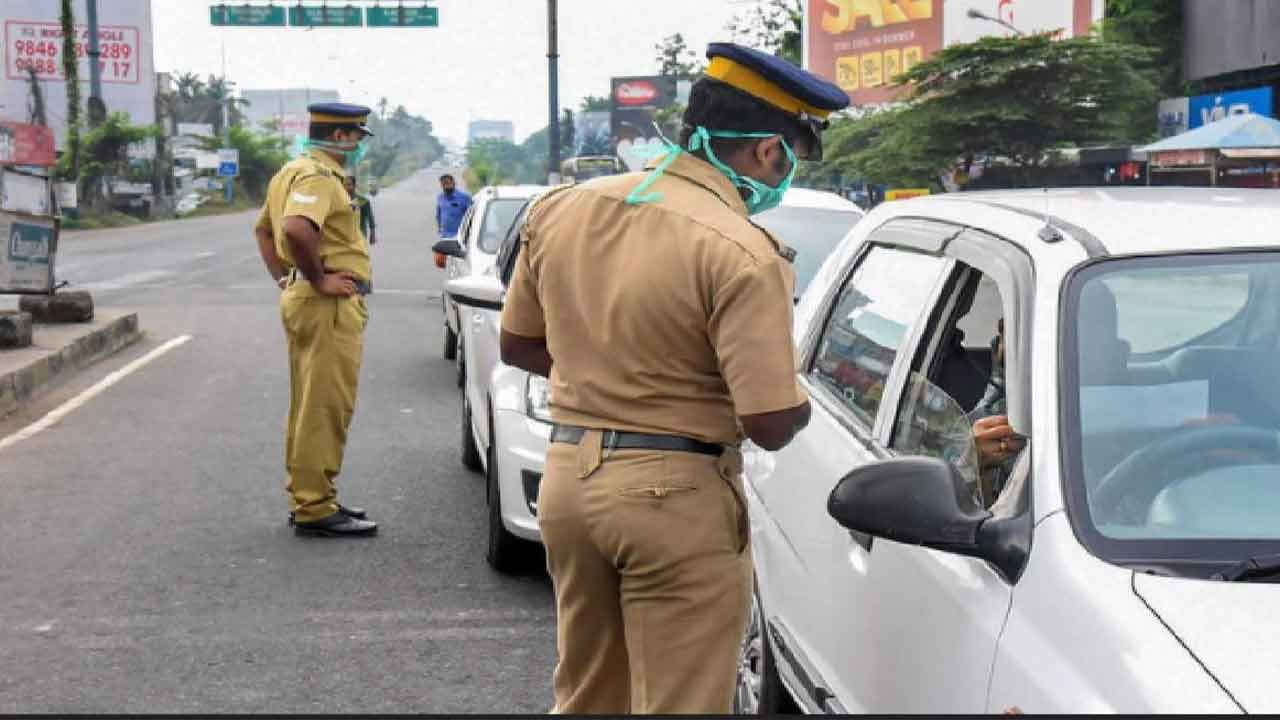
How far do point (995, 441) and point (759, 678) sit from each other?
4.49 ft

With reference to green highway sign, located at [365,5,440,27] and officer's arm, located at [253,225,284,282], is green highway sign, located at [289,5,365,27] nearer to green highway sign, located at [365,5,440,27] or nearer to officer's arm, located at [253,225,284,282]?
green highway sign, located at [365,5,440,27]

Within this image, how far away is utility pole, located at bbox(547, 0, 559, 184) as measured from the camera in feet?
115

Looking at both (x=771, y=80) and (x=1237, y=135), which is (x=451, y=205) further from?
(x=771, y=80)

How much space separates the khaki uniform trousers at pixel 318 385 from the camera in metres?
7.02

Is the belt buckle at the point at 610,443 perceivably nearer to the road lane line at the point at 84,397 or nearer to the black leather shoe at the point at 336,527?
the black leather shoe at the point at 336,527

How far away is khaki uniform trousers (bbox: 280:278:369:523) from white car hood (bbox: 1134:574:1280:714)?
5.05 meters

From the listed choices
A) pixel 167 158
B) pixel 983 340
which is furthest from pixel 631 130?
pixel 983 340

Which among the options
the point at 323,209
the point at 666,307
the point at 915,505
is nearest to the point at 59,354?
the point at 323,209

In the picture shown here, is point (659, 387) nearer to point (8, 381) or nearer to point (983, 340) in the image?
point (983, 340)

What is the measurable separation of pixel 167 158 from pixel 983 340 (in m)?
65.5

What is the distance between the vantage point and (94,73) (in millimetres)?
49875

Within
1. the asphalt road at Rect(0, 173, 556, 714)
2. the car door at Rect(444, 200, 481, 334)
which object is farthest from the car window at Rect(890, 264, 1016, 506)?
the car door at Rect(444, 200, 481, 334)

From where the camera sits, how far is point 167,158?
6556 cm

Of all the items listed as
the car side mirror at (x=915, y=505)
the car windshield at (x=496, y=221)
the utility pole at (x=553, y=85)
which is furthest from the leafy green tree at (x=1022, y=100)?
the car side mirror at (x=915, y=505)
